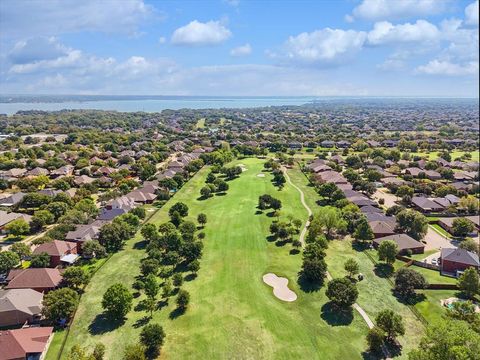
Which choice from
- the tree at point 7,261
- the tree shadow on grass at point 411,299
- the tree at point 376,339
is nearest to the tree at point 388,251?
the tree shadow on grass at point 411,299

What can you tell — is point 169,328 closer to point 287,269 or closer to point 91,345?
point 91,345

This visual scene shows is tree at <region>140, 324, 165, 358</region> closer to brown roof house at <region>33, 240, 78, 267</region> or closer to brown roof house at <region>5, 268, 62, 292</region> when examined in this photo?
brown roof house at <region>5, 268, 62, 292</region>

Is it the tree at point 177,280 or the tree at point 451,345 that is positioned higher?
the tree at point 451,345

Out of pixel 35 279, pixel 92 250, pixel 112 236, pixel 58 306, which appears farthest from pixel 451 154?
pixel 35 279

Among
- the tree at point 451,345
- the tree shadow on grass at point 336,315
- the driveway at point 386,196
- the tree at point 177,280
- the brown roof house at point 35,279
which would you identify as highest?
the tree at point 451,345

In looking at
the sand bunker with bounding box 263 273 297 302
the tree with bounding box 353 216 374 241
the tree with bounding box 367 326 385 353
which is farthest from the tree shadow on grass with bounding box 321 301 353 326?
the tree with bounding box 353 216 374 241

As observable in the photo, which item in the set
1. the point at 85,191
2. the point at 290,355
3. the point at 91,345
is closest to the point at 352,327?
the point at 290,355

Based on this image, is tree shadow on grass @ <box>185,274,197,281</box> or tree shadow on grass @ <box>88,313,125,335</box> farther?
tree shadow on grass @ <box>185,274,197,281</box>

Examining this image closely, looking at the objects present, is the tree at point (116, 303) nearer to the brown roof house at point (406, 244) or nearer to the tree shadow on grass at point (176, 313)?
the tree shadow on grass at point (176, 313)
